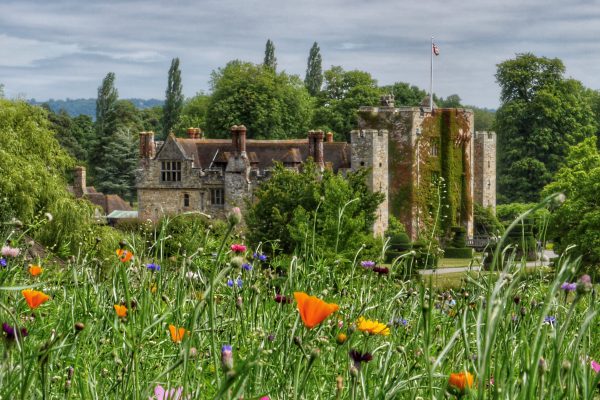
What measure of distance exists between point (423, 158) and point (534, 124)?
1722 centimetres

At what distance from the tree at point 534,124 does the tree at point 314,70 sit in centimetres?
2576

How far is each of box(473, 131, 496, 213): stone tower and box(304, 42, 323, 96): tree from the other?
36834 mm

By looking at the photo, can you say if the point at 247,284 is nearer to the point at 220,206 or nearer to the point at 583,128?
the point at 220,206

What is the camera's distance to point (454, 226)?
1965 inches

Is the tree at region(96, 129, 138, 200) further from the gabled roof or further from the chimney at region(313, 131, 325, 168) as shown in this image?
the chimney at region(313, 131, 325, 168)

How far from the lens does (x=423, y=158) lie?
49.8m

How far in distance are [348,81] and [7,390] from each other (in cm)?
6787

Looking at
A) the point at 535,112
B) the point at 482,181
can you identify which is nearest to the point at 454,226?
the point at 482,181

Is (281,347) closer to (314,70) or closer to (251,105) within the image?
(251,105)

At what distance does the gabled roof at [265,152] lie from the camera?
163 feet

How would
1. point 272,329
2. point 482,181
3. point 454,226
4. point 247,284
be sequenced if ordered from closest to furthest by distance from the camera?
1. point 272,329
2. point 247,284
3. point 454,226
4. point 482,181

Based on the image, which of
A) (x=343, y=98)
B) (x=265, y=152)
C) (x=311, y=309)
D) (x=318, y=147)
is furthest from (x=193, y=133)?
(x=311, y=309)

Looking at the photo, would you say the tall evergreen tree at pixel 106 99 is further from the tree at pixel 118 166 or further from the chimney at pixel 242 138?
the chimney at pixel 242 138

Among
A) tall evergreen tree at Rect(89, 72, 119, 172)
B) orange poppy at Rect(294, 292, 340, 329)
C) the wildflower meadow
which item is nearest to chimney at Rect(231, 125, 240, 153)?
tall evergreen tree at Rect(89, 72, 119, 172)
